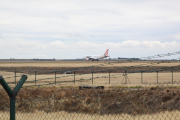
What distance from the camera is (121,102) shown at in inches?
641

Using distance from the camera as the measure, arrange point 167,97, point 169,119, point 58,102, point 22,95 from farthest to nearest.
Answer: point 22,95
point 167,97
point 58,102
point 169,119

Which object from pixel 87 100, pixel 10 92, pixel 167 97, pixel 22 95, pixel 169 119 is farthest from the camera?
pixel 22 95

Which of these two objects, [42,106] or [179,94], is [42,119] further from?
[179,94]

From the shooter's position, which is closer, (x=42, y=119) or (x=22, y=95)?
(x=42, y=119)

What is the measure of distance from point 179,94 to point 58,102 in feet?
29.8

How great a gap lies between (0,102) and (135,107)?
8318mm

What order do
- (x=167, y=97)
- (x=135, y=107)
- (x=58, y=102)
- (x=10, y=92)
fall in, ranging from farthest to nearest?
(x=167, y=97) < (x=58, y=102) < (x=135, y=107) < (x=10, y=92)

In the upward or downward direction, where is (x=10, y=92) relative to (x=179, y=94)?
upward

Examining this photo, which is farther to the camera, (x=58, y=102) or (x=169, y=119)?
(x=58, y=102)

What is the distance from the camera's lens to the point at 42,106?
1457 centimetres

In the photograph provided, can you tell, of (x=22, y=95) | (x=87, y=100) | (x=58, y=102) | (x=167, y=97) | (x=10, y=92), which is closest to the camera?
(x=10, y=92)

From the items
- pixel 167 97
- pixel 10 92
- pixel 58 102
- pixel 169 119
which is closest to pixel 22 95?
pixel 58 102

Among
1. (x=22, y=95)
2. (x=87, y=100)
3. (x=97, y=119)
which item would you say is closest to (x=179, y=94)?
(x=87, y=100)

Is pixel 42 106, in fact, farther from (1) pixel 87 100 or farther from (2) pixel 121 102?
(2) pixel 121 102
